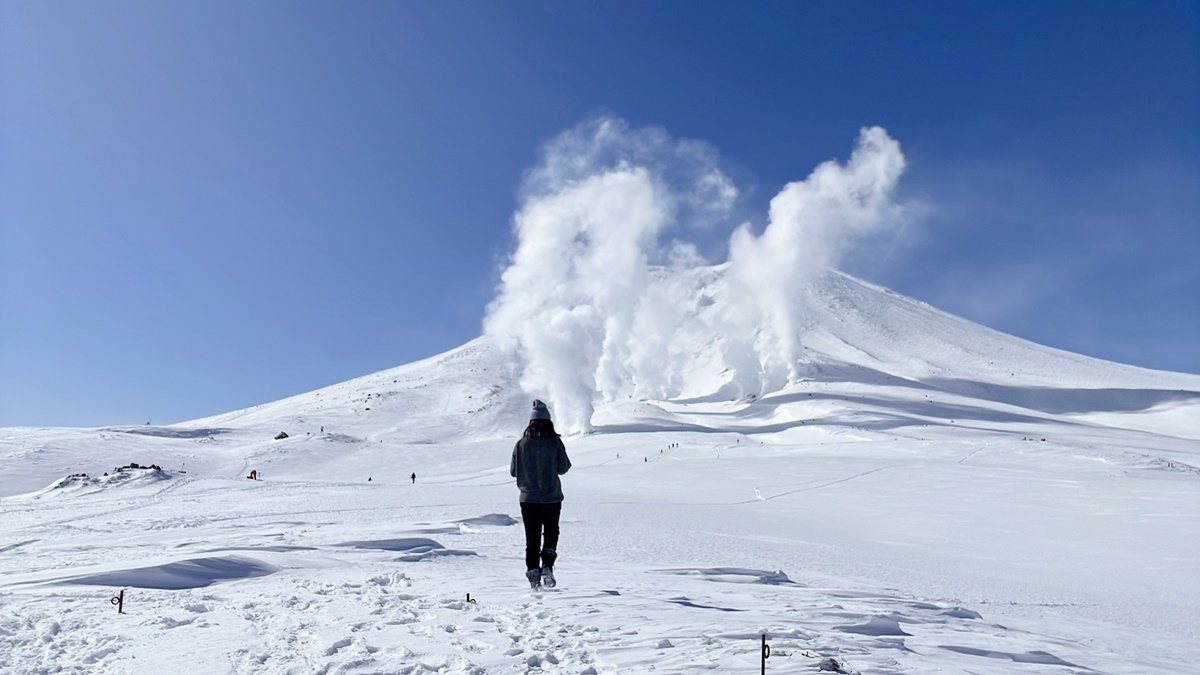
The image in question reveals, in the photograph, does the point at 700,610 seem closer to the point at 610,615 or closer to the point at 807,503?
the point at 610,615

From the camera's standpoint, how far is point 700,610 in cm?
652

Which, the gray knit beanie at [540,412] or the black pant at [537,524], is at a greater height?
the gray knit beanie at [540,412]

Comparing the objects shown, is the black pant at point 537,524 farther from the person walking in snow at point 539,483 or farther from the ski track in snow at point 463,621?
the ski track in snow at point 463,621

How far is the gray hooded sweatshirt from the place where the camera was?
795cm

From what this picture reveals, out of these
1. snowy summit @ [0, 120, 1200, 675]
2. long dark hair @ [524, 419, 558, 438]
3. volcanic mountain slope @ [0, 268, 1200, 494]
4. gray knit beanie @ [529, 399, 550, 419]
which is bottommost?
snowy summit @ [0, 120, 1200, 675]

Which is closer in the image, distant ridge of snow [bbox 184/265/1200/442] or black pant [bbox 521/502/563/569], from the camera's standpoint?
black pant [bbox 521/502/563/569]

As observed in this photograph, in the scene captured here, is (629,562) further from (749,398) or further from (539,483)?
(749,398)

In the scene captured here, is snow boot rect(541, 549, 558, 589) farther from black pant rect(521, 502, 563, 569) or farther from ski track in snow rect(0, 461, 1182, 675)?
ski track in snow rect(0, 461, 1182, 675)

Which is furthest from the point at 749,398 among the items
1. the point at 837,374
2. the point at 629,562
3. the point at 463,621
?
the point at 463,621

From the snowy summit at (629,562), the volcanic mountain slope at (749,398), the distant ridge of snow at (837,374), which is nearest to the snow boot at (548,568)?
the snowy summit at (629,562)

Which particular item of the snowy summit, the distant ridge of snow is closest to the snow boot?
the snowy summit

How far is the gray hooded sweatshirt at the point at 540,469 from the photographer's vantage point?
7.95 meters

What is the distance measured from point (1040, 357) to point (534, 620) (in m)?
168

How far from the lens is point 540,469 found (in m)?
7.96
